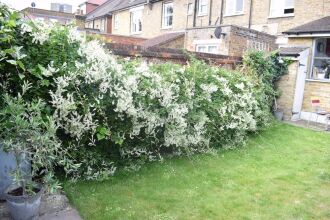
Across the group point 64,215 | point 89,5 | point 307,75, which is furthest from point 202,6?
point 89,5

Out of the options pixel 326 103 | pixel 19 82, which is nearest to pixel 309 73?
pixel 326 103

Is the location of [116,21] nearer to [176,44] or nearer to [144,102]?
[176,44]

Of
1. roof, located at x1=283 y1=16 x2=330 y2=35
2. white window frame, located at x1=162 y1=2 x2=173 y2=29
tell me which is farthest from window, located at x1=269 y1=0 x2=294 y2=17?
white window frame, located at x1=162 y1=2 x2=173 y2=29

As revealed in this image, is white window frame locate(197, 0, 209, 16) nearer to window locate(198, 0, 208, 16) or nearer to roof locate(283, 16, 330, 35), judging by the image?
window locate(198, 0, 208, 16)

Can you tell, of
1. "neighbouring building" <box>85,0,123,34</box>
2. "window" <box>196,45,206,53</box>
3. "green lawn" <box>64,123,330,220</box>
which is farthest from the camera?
"neighbouring building" <box>85,0,123,34</box>

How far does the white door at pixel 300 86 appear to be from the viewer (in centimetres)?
1162

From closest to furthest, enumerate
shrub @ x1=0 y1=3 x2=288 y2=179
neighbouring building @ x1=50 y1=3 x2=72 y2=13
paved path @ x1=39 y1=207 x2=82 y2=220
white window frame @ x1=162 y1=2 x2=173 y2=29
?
paved path @ x1=39 y1=207 x2=82 y2=220, shrub @ x1=0 y1=3 x2=288 y2=179, white window frame @ x1=162 y1=2 x2=173 y2=29, neighbouring building @ x1=50 y1=3 x2=72 y2=13

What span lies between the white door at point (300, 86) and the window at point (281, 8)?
184 inches

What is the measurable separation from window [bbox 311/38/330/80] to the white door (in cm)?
55

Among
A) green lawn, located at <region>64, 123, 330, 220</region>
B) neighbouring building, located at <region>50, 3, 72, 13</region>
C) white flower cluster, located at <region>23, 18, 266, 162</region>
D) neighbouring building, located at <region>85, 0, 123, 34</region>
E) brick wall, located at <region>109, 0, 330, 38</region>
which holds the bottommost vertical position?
green lawn, located at <region>64, 123, 330, 220</region>

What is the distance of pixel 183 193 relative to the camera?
4.77 m

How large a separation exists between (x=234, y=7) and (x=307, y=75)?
7.91 m

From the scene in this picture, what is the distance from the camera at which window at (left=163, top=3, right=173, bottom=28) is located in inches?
923

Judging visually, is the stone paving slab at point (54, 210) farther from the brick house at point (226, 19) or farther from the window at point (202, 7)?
the window at point (202, 7)
